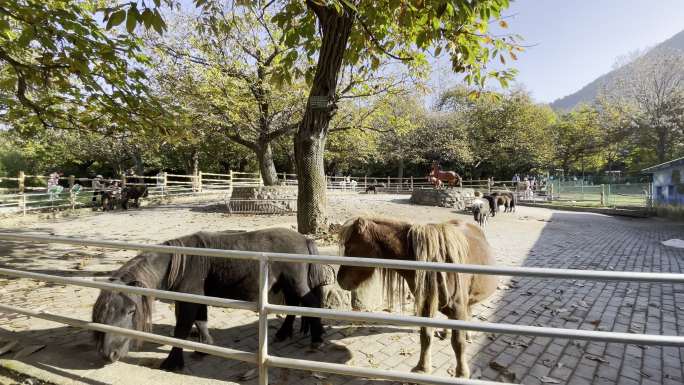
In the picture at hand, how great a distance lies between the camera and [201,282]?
3.08 metres

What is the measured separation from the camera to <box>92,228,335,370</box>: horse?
8.67 feet

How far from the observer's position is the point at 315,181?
265 inches

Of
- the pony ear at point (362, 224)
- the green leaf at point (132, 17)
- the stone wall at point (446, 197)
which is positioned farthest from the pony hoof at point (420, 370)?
the stone wall at point (446, 197)

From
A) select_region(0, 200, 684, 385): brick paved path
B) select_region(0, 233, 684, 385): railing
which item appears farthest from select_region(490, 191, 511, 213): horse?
select_region(0, 233, 684, 385): railing

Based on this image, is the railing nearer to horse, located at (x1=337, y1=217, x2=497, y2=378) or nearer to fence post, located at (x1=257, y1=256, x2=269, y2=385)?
fence post, located at (x1=257, y1=256, x2=269, y2=385)

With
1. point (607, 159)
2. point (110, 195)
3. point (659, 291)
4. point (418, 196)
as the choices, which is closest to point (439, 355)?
point (659, 291)

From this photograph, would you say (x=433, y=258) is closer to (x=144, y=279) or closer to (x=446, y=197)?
(x=144, y=279)

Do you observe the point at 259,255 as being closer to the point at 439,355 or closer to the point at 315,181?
the point at 439,355

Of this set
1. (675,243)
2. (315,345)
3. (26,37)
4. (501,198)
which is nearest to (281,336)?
(315,345)

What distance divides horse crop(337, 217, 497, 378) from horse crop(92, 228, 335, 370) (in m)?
0.68

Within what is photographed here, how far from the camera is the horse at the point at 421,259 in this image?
8.72 feet

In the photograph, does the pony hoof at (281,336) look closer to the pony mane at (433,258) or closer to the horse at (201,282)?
the horse at (201,282)

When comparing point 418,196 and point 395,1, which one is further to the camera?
point 418,196

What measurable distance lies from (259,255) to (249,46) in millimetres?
14790
